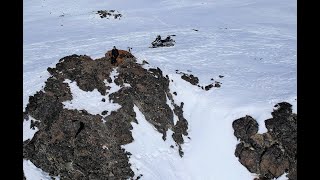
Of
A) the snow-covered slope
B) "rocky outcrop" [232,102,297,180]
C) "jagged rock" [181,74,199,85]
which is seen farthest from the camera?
"jagged rock" [181,74,199,85]

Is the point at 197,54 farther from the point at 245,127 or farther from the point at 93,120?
the point at 93,120

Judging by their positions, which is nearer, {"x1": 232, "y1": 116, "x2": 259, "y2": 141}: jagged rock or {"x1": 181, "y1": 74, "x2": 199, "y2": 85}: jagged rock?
{"x1": 232, "y1": 116, "x2": 259, "y2": 141}: jagged rock

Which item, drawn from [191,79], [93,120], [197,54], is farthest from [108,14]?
[93,120]

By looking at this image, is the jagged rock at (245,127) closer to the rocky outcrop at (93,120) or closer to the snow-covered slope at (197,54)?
the snow-covered slope at (197,54)

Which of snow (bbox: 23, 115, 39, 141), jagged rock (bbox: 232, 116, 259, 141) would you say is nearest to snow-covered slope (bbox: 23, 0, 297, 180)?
snow (bbox: 23, 115, 39, 141)

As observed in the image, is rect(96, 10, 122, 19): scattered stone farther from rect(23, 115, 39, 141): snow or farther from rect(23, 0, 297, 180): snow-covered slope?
rect(23, 115, 39, 141): snow
